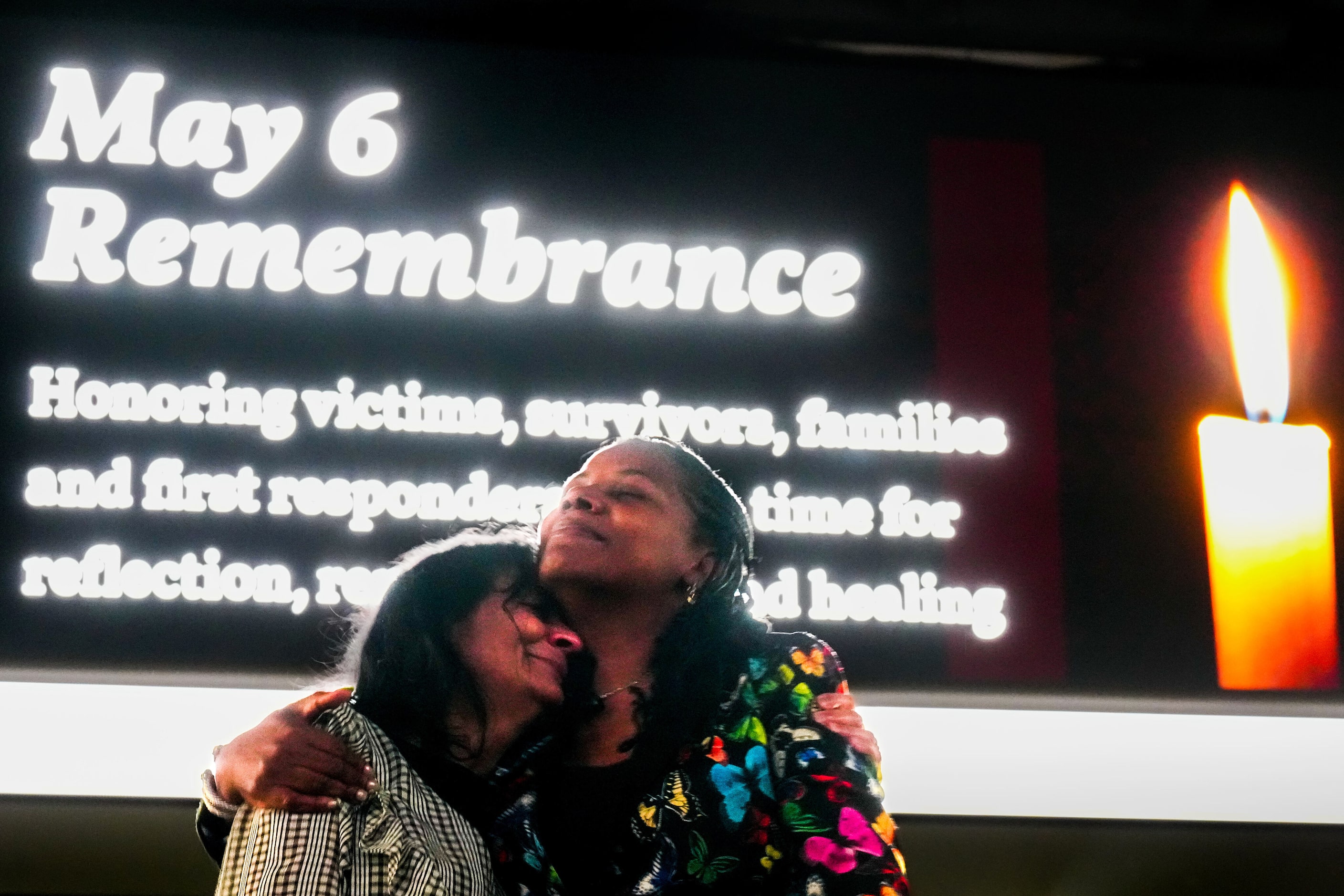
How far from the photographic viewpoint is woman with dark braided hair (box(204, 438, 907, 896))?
1.17 m

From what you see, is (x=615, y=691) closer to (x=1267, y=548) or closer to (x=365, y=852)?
(x=365, y=852)

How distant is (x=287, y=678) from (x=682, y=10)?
4.87 feet

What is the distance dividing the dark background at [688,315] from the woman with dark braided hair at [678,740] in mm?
989

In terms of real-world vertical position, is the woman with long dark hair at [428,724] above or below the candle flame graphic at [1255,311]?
below

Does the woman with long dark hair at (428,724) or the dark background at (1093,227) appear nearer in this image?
the woman with long dark hair at (428,724)

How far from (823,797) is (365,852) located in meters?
0.38

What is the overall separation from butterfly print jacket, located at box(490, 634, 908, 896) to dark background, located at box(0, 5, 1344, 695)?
115cm

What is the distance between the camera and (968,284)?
2580mm

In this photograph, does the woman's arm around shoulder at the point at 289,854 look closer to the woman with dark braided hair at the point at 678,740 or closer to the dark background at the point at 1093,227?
the woman with dark braided hair at the point at 678,740

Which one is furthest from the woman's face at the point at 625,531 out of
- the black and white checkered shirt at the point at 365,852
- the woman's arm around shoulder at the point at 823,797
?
the black and white checkered shirt at the point at 365,852

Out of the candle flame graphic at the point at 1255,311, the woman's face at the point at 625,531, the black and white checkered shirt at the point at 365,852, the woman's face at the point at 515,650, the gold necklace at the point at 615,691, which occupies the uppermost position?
the candle flame graphic at the point at 1255,311

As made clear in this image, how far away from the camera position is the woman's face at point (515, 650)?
1289 mm

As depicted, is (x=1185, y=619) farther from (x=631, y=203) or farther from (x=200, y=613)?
(x=200, y=613)

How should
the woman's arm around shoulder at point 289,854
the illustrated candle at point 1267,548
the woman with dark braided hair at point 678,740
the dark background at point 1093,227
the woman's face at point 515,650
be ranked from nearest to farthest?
the woman's arm around shoulder at point 289,854, the woman with dark braided hair at point 678,740, the woman's face at point 515,650, the illustrated candle at point 1267,548, the dark background at point 1093,227
